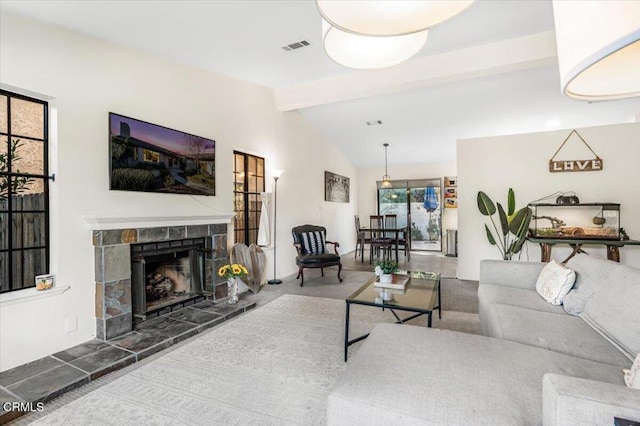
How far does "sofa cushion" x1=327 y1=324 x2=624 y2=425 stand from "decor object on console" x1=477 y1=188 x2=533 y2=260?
11.5ft

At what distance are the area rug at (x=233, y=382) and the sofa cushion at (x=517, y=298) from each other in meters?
1.23

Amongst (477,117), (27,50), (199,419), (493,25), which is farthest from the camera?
(477,117)

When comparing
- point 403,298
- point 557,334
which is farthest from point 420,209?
point 557,334


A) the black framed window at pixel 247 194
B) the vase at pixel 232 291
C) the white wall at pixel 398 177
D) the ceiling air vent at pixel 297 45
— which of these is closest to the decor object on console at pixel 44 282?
the vase at pixel 232 291

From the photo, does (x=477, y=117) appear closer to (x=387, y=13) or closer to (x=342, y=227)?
(x=342, y=227)

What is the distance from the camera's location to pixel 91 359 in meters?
2.53

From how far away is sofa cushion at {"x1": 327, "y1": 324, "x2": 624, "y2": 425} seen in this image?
120 cm

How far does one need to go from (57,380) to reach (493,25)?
538cm

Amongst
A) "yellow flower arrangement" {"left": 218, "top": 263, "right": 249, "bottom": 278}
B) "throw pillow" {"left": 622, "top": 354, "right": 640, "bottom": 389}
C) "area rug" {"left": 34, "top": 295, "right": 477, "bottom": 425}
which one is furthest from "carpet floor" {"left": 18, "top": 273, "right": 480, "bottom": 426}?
"throw pillow" {"left": 622, "top": 354, "right": 640, "bottom": 389}

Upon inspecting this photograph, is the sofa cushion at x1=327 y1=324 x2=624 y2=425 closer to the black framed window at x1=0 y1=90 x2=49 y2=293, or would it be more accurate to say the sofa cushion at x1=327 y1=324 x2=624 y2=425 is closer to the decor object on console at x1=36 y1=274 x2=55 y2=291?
the decor object on console at x1=36 y1=274 x2=55 y2=291

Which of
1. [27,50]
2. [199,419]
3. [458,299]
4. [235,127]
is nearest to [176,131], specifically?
[235,127]

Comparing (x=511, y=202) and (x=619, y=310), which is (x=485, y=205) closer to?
(x=511, y=202)

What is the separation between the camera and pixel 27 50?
250 centimetres

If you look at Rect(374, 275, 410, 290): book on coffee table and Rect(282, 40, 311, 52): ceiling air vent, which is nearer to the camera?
Rect(374, 275, 410, 290): book on coffee table
